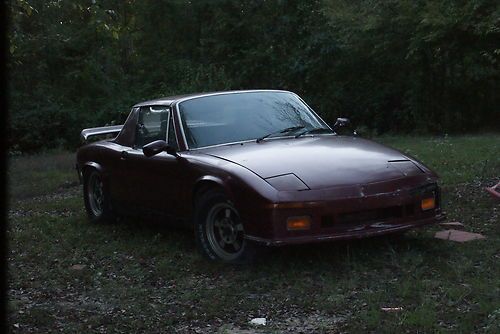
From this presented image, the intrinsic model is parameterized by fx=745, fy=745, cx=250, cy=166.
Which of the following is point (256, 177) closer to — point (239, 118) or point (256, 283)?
point (256, 283)

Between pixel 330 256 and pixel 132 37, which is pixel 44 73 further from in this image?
pixel 330 256

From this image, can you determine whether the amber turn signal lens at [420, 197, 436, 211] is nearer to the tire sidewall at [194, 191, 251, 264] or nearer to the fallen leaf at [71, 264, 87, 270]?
the tire sidewall at [194, 191, 251, 264]

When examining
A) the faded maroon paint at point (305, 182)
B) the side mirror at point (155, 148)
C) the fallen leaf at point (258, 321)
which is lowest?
the fallen leaf at point (258, 321)

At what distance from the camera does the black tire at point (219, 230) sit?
5.90m

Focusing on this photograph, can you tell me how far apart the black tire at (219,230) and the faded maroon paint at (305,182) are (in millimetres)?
151

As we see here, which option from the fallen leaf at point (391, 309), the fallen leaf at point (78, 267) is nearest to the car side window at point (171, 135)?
the fallen leaf at point (78, 267)

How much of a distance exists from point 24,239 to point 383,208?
4.07 metres

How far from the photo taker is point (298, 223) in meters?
5.45

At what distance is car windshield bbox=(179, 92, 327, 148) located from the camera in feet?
22.0

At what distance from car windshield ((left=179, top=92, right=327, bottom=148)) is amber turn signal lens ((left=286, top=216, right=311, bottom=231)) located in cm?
141

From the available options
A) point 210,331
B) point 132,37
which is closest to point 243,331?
point 210,331

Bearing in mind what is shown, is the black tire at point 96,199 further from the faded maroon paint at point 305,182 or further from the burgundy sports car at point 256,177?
the faded maroon paint at point 305,182

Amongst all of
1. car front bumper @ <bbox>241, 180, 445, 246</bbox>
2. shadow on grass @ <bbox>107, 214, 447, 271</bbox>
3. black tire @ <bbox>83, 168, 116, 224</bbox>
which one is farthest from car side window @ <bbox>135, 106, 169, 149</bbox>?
car front bumper @ <bbox>241, 180, 445, 246</bbox>

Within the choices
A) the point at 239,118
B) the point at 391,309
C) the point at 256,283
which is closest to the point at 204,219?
the point at 256,283
